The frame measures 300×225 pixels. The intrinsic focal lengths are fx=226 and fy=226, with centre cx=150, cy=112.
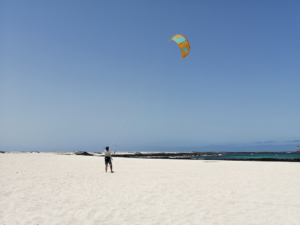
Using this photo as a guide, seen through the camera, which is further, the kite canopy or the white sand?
the kite canopy

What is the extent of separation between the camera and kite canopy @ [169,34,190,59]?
20.6 metres

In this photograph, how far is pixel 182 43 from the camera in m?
20.7

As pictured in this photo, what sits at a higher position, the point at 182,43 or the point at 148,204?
the point at 182,43

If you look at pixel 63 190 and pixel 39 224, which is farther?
pixel 63 190

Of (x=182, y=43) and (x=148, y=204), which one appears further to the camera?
(x=182, y=43)

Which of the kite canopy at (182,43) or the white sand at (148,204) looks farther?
the kite canopy at (182,43)

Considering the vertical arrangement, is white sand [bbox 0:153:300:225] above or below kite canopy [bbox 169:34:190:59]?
below

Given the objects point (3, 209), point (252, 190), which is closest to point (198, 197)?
point (252, 190)

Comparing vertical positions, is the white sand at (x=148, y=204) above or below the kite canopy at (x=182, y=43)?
below

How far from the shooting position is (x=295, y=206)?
689cm

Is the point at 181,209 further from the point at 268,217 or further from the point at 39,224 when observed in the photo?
the point at 39,224

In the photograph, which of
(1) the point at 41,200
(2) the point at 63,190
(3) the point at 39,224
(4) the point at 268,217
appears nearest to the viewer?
(3) the point at 39,224

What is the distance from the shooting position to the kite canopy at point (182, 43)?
20.6 m

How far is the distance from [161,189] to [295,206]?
475 centimetres
